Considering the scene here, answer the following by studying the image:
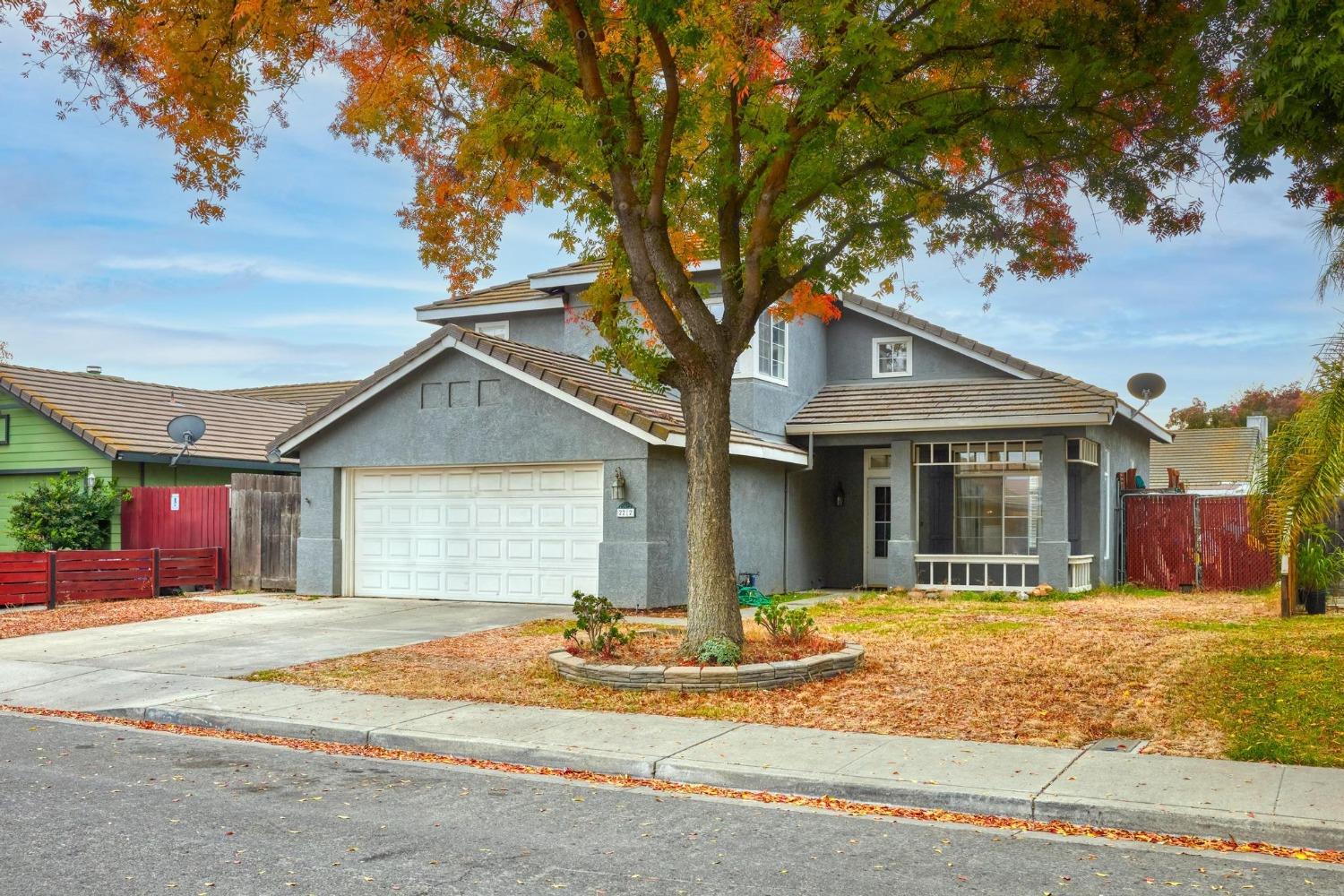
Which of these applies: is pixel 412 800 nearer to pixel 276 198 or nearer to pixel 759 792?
pixel 759 792

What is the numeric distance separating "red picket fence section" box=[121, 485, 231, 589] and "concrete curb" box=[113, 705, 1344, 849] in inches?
529

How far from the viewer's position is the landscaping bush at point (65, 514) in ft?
72.9

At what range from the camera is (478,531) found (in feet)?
63.2

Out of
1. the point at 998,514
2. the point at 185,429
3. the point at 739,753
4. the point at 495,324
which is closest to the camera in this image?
the point at 739,753

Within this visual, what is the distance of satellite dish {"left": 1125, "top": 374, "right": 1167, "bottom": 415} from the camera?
20.8m

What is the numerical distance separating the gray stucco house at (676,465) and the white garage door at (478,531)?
1.3 inches

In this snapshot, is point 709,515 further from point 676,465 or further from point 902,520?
point 902,520

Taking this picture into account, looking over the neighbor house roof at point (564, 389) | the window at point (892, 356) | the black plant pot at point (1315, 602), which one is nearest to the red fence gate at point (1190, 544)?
the black plant pot at point (1315, 602)

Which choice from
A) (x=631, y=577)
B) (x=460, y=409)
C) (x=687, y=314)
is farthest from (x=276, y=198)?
(x=687, y=314)

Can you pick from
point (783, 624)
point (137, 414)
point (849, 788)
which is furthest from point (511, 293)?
point (849, 788)

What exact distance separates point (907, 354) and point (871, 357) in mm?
757

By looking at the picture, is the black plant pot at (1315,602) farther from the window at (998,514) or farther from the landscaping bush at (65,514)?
the landscaping bush at (65,514)

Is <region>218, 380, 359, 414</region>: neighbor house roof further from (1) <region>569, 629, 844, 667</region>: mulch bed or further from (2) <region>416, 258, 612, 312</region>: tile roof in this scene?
(1) <region>569, 629, 844, 667</region>: mulch bed

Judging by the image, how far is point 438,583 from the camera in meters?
19.6
